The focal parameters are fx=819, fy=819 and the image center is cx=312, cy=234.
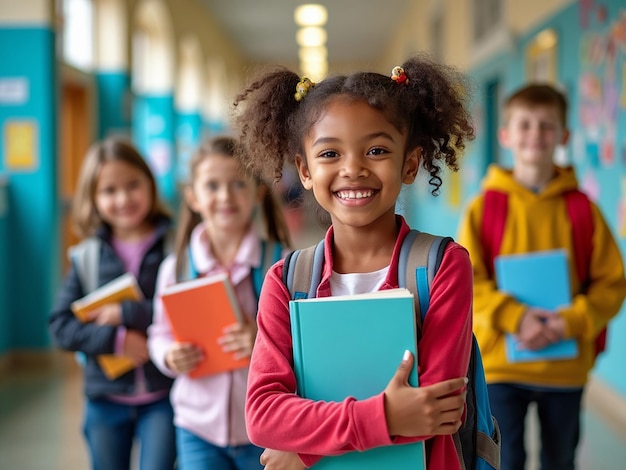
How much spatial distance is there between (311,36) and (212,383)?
13.6m

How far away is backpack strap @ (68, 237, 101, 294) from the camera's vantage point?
99.9 inches

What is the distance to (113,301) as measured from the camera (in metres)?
2.38

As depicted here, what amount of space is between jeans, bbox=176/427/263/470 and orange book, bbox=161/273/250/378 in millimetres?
171

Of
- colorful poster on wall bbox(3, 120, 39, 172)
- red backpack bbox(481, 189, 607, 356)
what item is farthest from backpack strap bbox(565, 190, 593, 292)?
colorful poster on wall bbox(3, 120, 39, 172)

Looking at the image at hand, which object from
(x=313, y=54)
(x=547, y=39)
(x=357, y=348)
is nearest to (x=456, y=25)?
(x=547, y=39)

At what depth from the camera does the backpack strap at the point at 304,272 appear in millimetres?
1336

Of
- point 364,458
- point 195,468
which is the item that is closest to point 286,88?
point 364,458

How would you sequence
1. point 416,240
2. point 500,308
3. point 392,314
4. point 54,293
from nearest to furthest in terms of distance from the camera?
1. point 392,314
2. point 416,240
3. point 500,308
4. point 54,293

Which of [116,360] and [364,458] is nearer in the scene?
[364,458]

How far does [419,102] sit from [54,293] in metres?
4.91

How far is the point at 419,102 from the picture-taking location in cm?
A: 135

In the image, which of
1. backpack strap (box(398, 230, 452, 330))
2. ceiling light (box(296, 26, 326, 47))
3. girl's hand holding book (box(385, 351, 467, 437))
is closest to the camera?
girl's hand holding book (box(385, 351, 467, 437))

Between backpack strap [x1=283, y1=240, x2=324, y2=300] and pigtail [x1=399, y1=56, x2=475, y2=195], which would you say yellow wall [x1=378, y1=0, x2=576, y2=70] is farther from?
backpack strap [x1=283, y1=240, x2=324, y2=300]

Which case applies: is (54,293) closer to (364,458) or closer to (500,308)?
(500,308)
